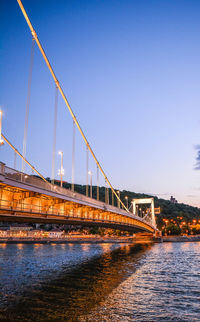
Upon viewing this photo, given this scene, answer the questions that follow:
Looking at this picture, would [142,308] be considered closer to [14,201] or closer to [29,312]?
[29,312]

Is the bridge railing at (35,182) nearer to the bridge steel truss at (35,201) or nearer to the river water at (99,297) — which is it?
the bridge steel truss at (35,201)

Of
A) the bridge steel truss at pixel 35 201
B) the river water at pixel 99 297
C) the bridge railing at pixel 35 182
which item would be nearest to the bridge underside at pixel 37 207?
the bridge steel truss at pixel 35 201

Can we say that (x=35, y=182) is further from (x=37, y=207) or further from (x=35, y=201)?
(x=37, y=207)

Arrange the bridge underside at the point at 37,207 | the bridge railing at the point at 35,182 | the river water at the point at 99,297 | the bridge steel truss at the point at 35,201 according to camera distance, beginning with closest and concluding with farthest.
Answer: the river water at the point at 99,297 → the bridge railing at the point at 35,182 → the bridge steel truss at the point at 35,201 → the bridge underside at the point at 37,207

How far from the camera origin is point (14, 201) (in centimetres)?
1809

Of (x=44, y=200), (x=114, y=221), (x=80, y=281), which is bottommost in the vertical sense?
(x=80, y=281)

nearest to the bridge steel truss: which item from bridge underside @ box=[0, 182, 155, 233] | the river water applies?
bridge underside @ box=[0, 182, 155, 233]

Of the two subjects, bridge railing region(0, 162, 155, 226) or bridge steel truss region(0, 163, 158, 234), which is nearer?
bridge railing region(0, 162, 155, 226)

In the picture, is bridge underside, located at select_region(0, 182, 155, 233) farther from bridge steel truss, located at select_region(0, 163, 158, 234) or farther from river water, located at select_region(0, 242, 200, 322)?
river water, located at select_region(0, 242, 200, 322)

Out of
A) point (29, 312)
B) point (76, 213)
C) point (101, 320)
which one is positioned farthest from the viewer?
point (76, 213)

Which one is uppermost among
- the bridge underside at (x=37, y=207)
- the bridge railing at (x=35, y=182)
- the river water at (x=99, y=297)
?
the bridge railing at (x=35, y=182)

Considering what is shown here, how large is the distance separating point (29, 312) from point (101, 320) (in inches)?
174

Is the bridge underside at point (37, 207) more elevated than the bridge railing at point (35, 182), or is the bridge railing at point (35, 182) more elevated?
the bridge railing at point (35, 182)

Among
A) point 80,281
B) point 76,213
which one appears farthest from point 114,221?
point 80,281
